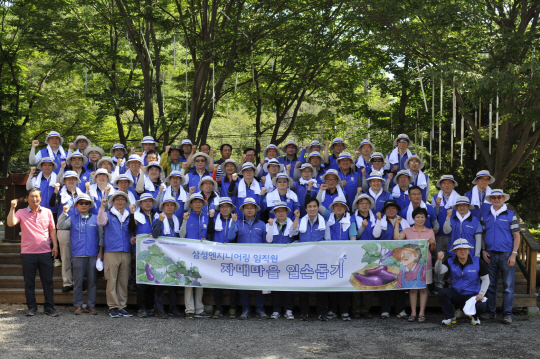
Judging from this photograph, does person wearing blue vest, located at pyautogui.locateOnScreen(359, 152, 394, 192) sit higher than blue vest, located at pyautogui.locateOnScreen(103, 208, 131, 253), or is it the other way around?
person wearing blue vest, located at pyautogui.locateOnScreen(359, 152, 394, 192)

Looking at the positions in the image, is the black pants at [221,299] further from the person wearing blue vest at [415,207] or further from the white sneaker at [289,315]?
the person wearing blue vest at [415,207]

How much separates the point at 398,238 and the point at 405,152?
8.98 feet

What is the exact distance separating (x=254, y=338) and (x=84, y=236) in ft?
11.3

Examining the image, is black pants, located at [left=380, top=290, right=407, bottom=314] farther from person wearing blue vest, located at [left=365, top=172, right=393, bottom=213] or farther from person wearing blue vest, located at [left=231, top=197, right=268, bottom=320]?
person wearing blue vest, located at [left=231, top=197, right=268, bottom=320]

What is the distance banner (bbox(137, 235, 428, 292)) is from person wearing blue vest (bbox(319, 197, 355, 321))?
0.79 ft

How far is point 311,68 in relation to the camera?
619 inches

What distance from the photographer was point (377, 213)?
965 cm

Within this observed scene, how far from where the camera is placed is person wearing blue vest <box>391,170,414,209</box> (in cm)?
1039

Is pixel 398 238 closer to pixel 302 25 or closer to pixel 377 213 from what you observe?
pixel 377 213

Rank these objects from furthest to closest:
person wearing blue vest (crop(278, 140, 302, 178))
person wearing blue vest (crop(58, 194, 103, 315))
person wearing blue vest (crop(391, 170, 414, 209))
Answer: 1. person wearing blue vest (crop(278, 140, 302, 178))
2. person wearing blue vest (crop(391, 170, 414, 209))
3. person wearing blue vest (crop(58, 194, 103, 315))

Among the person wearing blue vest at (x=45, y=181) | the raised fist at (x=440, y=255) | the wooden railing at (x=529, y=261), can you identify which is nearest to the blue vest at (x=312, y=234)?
the raised fist at (x=440, y=255)

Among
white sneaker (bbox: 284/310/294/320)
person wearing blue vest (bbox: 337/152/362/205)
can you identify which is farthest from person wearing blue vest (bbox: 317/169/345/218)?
white sneaker (bbox: 284/310/294/320)

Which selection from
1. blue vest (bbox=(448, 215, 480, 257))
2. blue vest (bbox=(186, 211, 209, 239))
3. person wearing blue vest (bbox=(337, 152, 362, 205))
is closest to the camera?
blue vest (bbox=(448, 215, 480, 257))

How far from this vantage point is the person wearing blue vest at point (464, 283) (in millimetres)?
8961
